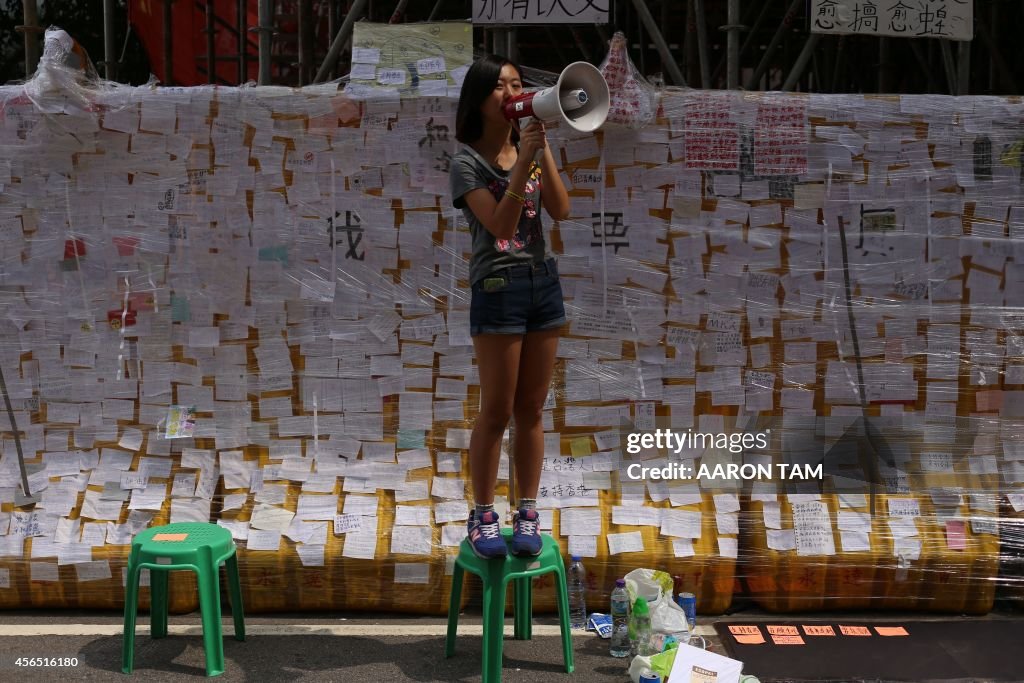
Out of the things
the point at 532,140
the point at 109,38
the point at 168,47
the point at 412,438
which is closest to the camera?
the point at 532,140

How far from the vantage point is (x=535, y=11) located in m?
4.70

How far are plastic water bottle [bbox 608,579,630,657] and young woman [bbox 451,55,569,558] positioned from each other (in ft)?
1.86

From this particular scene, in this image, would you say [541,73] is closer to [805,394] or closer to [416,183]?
[416,183]

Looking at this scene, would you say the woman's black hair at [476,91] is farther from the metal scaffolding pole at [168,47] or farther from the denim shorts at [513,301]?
the metal scaffolding pole at [168,47]

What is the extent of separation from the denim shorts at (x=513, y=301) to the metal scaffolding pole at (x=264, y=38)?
210 cm

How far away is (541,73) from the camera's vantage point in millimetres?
4422

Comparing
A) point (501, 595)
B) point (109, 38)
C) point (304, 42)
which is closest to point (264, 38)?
point (109, 38)

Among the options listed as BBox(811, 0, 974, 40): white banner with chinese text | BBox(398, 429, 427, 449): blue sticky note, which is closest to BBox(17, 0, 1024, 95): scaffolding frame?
BBox(811, 0, 974, 40): white banner with chinese text

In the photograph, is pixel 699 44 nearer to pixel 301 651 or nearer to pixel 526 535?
pixel 526 535

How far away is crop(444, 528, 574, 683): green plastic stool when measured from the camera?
3.39 meters

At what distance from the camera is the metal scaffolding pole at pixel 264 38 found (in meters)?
5.00

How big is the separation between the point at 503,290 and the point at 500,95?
647 millimetres

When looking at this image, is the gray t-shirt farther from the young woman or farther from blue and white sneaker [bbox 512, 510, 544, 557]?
blue and white sneaker [bbox 512, 510, 544, 557]

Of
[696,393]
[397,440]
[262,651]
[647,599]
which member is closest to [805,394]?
[696,393]
